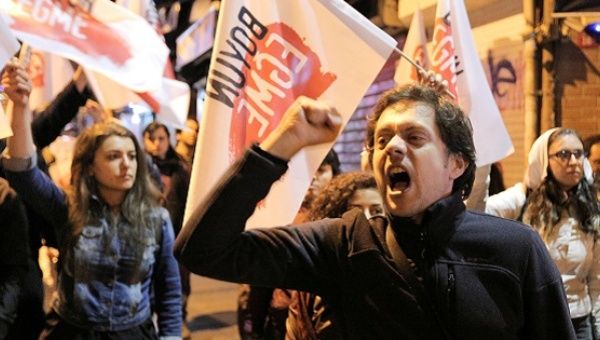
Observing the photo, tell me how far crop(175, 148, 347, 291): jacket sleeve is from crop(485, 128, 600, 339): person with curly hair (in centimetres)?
239

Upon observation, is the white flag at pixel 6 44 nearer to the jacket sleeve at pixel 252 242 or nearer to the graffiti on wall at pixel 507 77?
the jacket sleeve at pixel 252 242

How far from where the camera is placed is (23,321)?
139 inches

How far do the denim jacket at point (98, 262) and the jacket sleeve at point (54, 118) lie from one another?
42.6 inches

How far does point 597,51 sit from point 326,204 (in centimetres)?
483

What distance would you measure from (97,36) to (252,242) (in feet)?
8.92

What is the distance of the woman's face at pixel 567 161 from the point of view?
4.21m

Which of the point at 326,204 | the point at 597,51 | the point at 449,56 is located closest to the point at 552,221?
the point at 449,56

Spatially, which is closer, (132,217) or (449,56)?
(132,217)

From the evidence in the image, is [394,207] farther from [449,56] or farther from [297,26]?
[449,56]

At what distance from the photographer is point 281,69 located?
3.18m

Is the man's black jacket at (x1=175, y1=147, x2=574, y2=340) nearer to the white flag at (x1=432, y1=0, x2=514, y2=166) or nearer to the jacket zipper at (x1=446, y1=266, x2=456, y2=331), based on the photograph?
the jacket zipper at (x1=446, y1=266, x2=456, y2=331)

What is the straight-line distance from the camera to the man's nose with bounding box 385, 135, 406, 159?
1.88m

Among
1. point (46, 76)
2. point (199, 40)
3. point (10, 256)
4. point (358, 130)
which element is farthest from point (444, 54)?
point (199, 40)

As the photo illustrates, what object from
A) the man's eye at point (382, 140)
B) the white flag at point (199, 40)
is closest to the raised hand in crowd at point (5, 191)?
the man's eye at point (382, 140)
